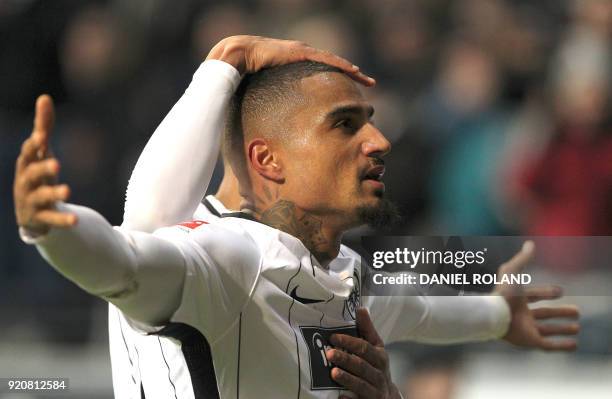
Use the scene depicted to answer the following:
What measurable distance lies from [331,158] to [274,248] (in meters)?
0.22

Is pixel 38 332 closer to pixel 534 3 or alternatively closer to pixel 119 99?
pixel 119 99

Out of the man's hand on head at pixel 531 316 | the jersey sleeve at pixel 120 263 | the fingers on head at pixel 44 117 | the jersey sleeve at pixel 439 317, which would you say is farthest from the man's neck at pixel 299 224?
the fingers on head at pixel 44 117

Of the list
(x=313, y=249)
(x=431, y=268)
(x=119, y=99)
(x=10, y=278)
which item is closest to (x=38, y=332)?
(x=10, y=278)

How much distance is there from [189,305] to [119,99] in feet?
9.50

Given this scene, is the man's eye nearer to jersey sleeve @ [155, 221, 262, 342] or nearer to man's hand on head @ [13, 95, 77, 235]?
jersey sleeve @ [155, 221, 262, 342]

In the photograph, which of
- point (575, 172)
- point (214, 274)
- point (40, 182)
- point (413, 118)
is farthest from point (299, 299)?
point (413, 118)

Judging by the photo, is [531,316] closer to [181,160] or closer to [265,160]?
[265,160]

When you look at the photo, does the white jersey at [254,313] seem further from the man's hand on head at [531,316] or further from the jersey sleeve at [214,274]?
the man's hand on head at [531,316]

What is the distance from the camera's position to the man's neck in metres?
2.06

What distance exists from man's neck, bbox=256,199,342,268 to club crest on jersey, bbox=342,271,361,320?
3.1 inches

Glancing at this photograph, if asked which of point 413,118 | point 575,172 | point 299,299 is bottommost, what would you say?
point 299,299

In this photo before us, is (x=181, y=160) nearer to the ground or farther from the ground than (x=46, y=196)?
farther from the ground

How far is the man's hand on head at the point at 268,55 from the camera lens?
2115 millimetres

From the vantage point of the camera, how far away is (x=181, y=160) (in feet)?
6.63
